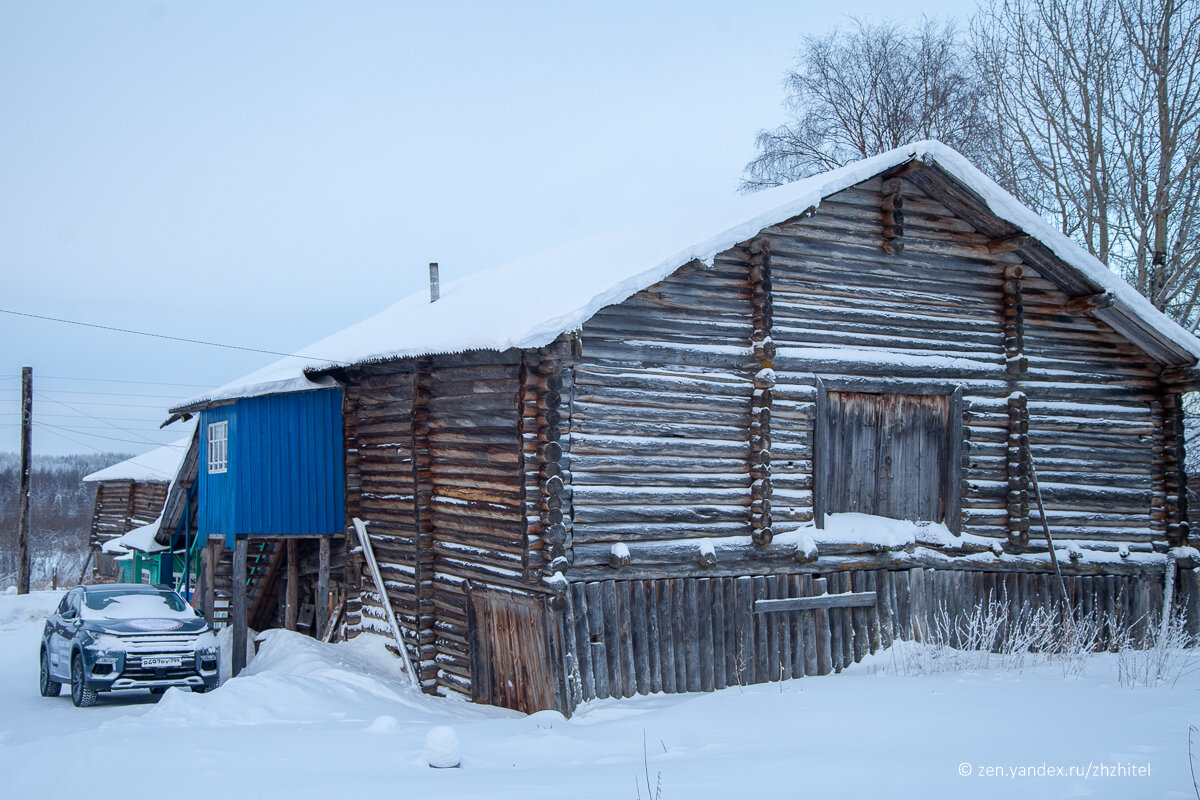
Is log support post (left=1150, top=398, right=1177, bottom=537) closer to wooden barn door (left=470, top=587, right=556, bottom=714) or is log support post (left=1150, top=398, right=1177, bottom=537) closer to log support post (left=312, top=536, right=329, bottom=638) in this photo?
wooden barn door (left=470, top=587, right=556, bottom=714)

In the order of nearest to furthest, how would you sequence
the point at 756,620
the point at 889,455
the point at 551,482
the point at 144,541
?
the point at 551,482, the point at 756,620, the point at 889,455, the point at 144,541

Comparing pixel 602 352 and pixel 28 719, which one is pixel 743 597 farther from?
pixel 28 719

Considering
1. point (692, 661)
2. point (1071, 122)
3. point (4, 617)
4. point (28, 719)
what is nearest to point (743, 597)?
point (692, 661)

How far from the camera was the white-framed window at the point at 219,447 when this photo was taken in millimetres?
17538

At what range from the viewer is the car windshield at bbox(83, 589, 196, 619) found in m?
14.6

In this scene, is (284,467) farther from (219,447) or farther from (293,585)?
(293,585)

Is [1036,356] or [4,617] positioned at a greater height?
[1036,356]

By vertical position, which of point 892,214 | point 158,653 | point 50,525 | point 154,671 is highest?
point 892,214

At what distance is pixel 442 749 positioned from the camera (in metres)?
7.50

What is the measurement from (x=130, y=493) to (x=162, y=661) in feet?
79.7

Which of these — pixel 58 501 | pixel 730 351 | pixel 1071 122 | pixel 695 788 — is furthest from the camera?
pixel 58 501

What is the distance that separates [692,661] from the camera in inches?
439

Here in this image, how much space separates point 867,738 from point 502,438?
18.2ft

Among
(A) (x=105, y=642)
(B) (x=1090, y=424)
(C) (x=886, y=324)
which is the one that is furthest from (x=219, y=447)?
(B) (x=1090, y=424)
